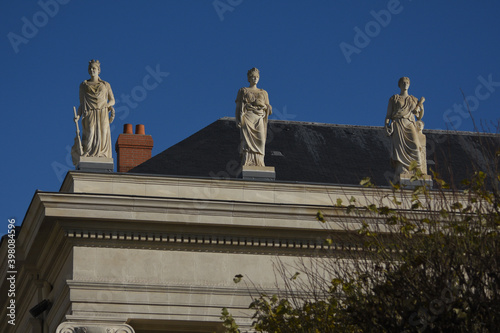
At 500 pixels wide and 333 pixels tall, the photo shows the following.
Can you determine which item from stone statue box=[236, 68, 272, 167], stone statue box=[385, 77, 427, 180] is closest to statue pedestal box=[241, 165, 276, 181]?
stone statue box=[236, 68, 272, 167]

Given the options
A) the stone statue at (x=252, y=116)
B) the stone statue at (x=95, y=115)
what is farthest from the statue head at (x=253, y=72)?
the stone statue at (x=95, y=115)

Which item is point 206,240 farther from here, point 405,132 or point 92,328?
point 405,132

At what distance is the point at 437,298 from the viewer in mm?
19984

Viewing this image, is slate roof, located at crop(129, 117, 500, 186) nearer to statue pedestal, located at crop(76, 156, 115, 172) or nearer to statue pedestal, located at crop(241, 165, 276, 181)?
statue pedestal, located at crop(241, 165, 276, 181)

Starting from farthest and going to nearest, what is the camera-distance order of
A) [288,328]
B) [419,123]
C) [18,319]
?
[18,319]
[419,123]
[288,328]

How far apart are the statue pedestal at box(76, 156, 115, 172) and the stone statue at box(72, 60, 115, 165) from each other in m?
0.11

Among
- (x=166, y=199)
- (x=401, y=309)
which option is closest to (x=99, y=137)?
(x=166, y=199)

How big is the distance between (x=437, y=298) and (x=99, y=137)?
36.7ft

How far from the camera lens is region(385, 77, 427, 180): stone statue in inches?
1181

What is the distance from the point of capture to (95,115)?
29.1 meters

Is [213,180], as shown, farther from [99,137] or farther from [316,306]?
[316,306]

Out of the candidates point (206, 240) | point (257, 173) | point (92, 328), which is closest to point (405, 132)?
point (257, 173)

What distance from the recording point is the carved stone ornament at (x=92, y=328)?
2747 centimetres

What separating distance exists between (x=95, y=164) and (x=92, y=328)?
3711mm
